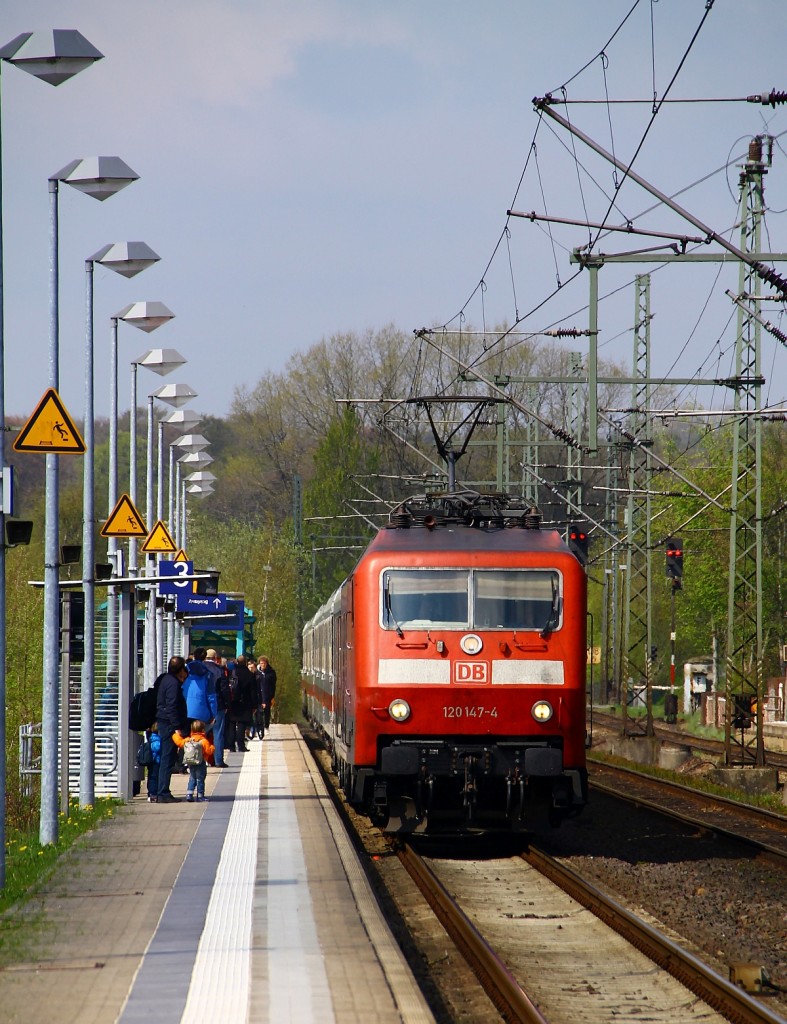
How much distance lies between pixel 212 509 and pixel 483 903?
67.8 metres

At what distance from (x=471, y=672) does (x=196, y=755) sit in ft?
15.3

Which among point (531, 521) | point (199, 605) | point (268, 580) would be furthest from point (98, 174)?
point (268, 580)

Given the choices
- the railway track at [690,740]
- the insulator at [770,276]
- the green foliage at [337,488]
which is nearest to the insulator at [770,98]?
the insulator at [770,276]

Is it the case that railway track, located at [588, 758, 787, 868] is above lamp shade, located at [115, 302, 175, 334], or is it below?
below

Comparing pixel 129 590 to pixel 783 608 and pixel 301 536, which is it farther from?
pixel 301 536

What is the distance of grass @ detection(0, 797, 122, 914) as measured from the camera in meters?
11.3

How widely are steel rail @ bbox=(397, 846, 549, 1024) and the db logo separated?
70.1 inches

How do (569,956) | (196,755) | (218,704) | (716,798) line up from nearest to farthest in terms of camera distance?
(569,956), (196,755), (716,798), (218,704)

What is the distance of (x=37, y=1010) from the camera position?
287 inches

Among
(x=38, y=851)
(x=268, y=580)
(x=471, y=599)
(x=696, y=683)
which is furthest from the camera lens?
(x=268, y=580)

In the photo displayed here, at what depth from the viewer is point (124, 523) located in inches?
707

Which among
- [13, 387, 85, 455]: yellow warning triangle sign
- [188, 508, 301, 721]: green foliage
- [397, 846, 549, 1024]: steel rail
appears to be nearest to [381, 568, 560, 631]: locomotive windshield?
[397, 846, 549, 1024]: steel rail

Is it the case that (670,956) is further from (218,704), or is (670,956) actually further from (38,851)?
(218,704)

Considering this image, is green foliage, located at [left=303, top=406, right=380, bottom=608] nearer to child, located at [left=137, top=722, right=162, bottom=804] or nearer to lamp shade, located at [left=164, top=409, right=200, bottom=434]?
lamp shade, located at [left=164, top=409, right=200, bottom=434]
